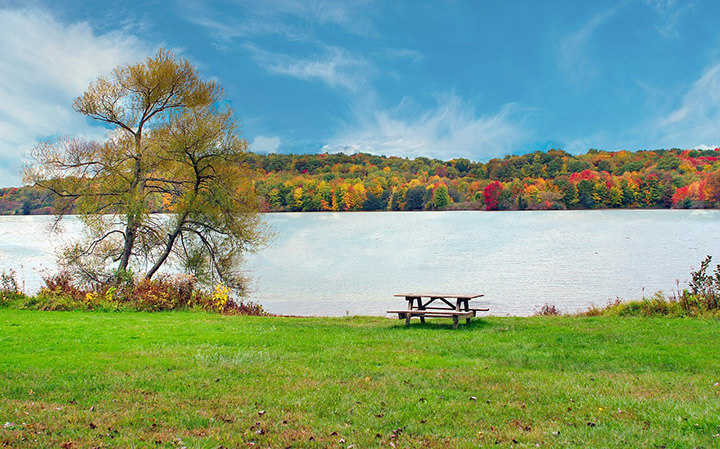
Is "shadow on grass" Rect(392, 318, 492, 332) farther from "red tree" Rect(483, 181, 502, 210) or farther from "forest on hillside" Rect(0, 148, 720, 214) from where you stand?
"red tree" Rect(483, 181, 502, 210)

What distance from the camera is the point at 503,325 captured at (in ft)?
41.3

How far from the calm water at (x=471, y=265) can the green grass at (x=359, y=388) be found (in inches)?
398

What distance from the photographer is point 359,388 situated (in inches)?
263

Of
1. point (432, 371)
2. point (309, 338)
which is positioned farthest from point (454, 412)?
point (309, 338)

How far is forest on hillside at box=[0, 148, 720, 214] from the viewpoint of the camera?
99312 mm

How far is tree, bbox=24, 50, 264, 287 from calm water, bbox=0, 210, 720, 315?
3056 mm

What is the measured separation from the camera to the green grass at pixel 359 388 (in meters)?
5.00

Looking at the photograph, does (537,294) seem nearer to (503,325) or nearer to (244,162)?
(503,325)

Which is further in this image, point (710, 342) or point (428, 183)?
point (428, 183)

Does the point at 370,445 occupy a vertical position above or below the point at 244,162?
below

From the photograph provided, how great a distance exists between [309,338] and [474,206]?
11355 cm

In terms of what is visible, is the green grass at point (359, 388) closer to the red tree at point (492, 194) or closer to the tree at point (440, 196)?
the tree at point (440, 196)

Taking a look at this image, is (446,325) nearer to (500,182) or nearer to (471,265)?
(471,265)

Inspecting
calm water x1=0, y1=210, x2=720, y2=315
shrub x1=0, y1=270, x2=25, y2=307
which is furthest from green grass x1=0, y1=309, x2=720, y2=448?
calm water x1=0, y1=210, x2=720, y2=315
